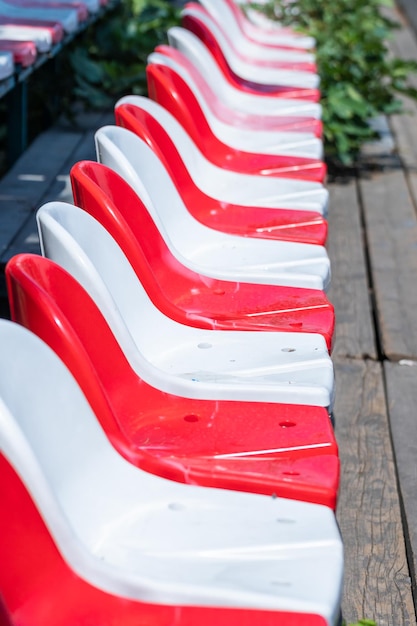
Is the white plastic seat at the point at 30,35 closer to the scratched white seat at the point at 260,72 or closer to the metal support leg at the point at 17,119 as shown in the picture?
the metal support leg at the point at 17,119

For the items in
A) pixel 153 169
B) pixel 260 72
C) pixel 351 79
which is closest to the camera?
pixel 153 169

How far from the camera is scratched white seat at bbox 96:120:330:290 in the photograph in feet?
8.84

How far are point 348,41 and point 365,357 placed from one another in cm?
285

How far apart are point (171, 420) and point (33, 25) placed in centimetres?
250

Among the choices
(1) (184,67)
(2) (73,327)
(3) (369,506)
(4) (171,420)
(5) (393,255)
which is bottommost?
(5) (393,255)

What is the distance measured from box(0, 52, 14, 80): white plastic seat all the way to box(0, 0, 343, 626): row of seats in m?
0.46

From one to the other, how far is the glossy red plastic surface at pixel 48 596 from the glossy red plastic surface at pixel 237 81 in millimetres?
3591

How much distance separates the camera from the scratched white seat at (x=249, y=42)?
5574mm

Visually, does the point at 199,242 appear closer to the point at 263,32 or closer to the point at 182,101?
the point at 182,101

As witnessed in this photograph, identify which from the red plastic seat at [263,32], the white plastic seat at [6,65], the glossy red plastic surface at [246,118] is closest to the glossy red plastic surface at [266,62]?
the red plastic seat at [263,32]

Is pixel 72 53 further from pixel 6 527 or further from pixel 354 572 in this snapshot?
pixel 6 527

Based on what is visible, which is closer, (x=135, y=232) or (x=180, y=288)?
(x=135, y=232)

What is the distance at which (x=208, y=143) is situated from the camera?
401 centimetres

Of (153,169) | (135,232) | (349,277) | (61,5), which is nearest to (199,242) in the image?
(153,169)
